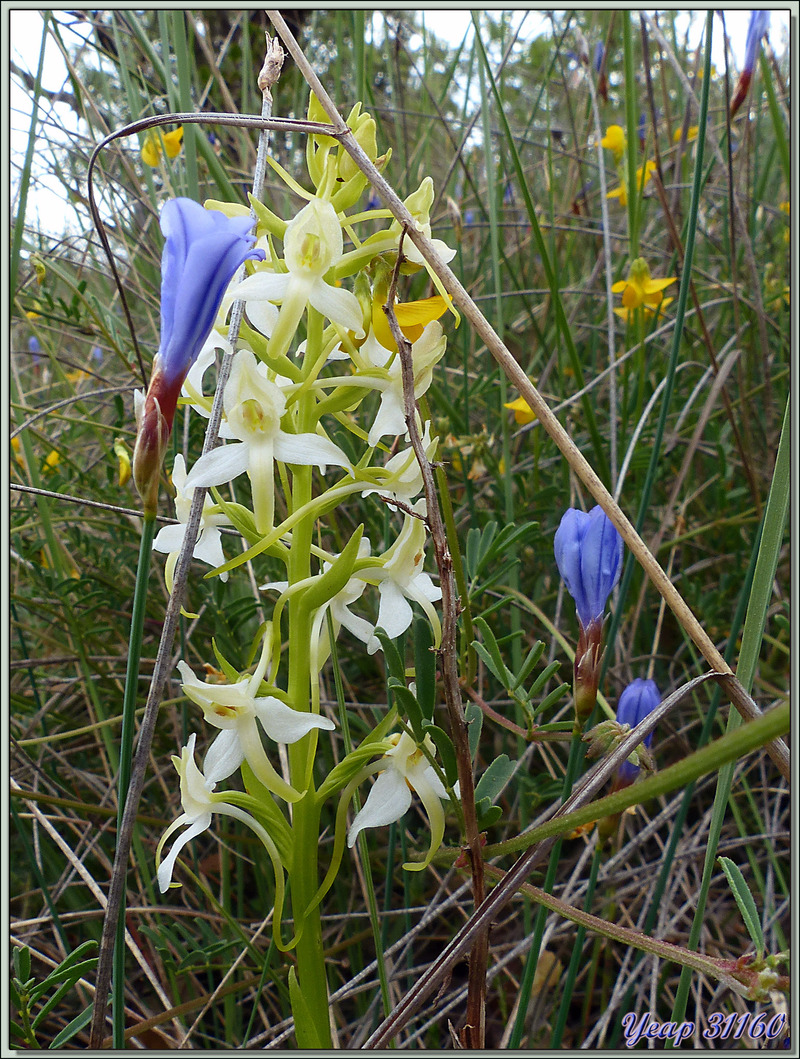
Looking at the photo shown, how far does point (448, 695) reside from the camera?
0.57 metres

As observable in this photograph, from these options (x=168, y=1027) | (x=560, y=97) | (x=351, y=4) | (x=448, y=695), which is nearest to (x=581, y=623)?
(x=448, y=695)

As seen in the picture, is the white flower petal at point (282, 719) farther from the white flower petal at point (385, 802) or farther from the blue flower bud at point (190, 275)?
the blue flower bud at point (190, 275)

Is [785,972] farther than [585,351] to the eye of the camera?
No

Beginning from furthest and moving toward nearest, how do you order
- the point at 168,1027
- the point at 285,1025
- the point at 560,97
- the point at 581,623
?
the point at 560,97 → the point at 168,1027 → the point at 285,1025 → the point at 581,623

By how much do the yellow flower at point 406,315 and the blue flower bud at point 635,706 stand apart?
1.29 ft

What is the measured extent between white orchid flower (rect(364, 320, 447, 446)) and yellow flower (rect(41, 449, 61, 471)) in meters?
0.91

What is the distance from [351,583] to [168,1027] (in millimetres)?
781

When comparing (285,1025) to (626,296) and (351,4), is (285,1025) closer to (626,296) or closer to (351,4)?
(351,4)

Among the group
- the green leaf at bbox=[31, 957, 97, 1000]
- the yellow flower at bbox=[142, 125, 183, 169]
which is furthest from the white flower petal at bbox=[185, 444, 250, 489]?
the yellow flower at bbox=[142, 125, 183, 169]

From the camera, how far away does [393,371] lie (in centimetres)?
70

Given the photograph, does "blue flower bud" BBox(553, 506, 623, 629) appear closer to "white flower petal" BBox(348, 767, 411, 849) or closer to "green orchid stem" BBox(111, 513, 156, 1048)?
"white flower petal" BBox(348, 767, 411, 849)

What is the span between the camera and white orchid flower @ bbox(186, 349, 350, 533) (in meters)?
0.64

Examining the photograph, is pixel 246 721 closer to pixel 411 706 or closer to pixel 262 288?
pixel 411 706

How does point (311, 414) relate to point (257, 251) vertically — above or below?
below
